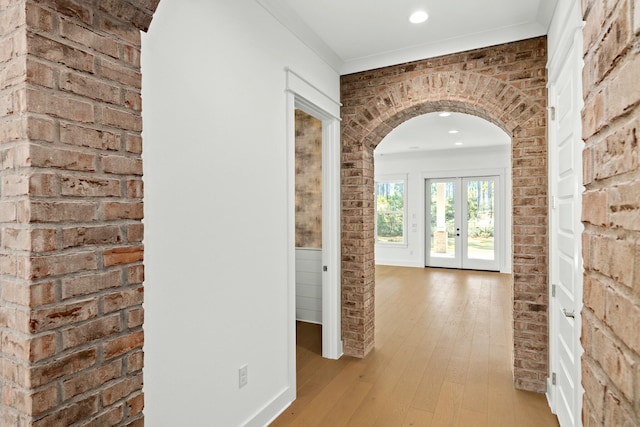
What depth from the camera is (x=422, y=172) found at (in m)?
8.46

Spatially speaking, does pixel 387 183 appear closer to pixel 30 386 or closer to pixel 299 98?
pixel 299 98


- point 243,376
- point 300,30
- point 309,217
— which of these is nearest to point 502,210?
point 309,217

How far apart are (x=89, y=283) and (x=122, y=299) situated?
0.14 m

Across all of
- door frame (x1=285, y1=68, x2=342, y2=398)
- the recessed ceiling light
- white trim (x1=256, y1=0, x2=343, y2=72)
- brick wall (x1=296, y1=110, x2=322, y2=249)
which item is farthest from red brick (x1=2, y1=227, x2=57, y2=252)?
brick wall (x1=296, y1=110, x2=322, y2=249)

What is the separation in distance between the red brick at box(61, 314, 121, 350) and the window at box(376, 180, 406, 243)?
7.91 metres

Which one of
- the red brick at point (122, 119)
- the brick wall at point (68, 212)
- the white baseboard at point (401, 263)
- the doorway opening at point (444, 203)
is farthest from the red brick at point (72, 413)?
the white baseboard at point (401, 263)

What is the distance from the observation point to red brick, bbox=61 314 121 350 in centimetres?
112

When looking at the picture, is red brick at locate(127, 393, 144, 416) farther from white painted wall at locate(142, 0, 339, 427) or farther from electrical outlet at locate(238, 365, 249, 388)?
electrical outlet at locate(238, 365, 249, 388)

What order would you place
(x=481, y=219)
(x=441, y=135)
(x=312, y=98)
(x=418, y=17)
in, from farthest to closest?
(x=481, y=219), (x=441, y=135), (x=312, y=98), (x=418, y=17)

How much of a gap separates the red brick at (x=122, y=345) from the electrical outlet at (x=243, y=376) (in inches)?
35.6

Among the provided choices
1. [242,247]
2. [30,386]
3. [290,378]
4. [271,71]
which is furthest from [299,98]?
[30,386]

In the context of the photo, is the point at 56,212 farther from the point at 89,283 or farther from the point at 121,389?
the point at 121,389

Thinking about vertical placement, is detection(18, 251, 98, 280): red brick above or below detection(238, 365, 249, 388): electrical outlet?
above

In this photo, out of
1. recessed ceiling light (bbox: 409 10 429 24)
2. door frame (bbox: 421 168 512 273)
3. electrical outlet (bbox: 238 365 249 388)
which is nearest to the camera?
electrical outlet (bbox: 238 365 249 388)
